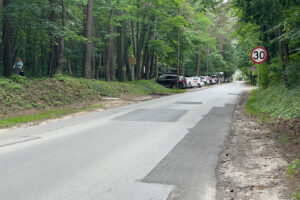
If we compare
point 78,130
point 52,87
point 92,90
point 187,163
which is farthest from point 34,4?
point 187,163

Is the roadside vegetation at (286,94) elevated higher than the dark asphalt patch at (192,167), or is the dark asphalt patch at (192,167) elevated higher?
the roadside vegetation at (286,94)

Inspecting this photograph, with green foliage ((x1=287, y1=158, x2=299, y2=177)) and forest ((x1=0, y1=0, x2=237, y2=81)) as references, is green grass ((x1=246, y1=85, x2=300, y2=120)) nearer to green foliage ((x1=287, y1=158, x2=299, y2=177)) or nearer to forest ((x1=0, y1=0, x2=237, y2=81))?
green foliage ((x1=287, y1=158, x2=299, y2=177))

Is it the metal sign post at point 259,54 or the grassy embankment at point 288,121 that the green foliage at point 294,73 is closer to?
the grassy embankment at point 288,121

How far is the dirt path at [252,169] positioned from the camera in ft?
14.1

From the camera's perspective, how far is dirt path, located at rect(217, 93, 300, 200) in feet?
14.1

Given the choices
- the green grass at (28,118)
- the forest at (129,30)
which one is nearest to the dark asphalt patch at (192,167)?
the forest at (129,30)

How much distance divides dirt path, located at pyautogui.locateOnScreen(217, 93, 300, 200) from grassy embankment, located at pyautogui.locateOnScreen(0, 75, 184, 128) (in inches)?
299

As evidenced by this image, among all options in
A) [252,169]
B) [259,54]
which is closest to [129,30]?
[259,54]

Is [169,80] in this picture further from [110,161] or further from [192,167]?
[192,167]

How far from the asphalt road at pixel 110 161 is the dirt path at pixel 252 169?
0.25 meters

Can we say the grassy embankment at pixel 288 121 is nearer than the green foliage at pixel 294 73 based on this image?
Yes

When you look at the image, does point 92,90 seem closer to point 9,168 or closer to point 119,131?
point 119,131

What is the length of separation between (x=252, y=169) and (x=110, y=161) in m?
2.72

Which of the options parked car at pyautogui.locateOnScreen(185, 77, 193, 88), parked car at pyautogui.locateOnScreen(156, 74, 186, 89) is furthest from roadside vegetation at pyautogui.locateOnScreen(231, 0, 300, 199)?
parked car at pyautogui.locateOnScreen(185, 77, 193, 88)
